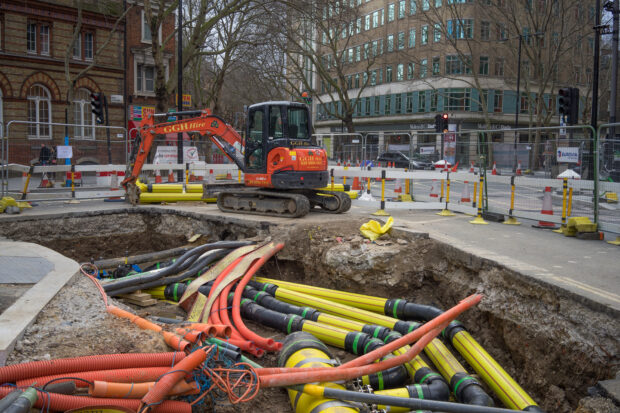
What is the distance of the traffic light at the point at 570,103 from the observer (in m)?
18.9

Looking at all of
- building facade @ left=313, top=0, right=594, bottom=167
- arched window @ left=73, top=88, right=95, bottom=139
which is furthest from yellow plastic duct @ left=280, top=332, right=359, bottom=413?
building facade @ left=313, top=0, right=594, bottom=167

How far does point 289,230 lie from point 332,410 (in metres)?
5.43

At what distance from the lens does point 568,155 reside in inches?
429

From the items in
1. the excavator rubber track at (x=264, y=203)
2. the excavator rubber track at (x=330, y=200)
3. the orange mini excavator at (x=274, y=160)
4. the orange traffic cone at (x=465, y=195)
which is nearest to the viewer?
the excavator rubber track at (x=264, y=203)

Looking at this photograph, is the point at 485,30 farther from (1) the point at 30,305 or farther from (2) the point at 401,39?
(1) the point at 30,305

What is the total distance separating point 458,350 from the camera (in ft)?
20.9

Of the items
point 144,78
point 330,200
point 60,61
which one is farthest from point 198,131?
point 144,78

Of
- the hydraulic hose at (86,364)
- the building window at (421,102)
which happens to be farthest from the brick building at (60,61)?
the building window at (421,102)

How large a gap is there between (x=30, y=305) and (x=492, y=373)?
5044 millimetres

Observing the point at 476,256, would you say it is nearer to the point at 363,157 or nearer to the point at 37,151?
the point at 363,157

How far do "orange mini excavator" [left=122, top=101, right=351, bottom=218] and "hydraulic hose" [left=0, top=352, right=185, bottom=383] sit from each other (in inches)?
274

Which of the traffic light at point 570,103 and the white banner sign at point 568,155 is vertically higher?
the traffic light at point 570,103

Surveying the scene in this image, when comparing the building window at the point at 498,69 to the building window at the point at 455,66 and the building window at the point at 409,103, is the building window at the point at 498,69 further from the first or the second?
the building window at the point at 409,103

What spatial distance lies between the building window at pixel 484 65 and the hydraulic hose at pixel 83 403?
4769cm
